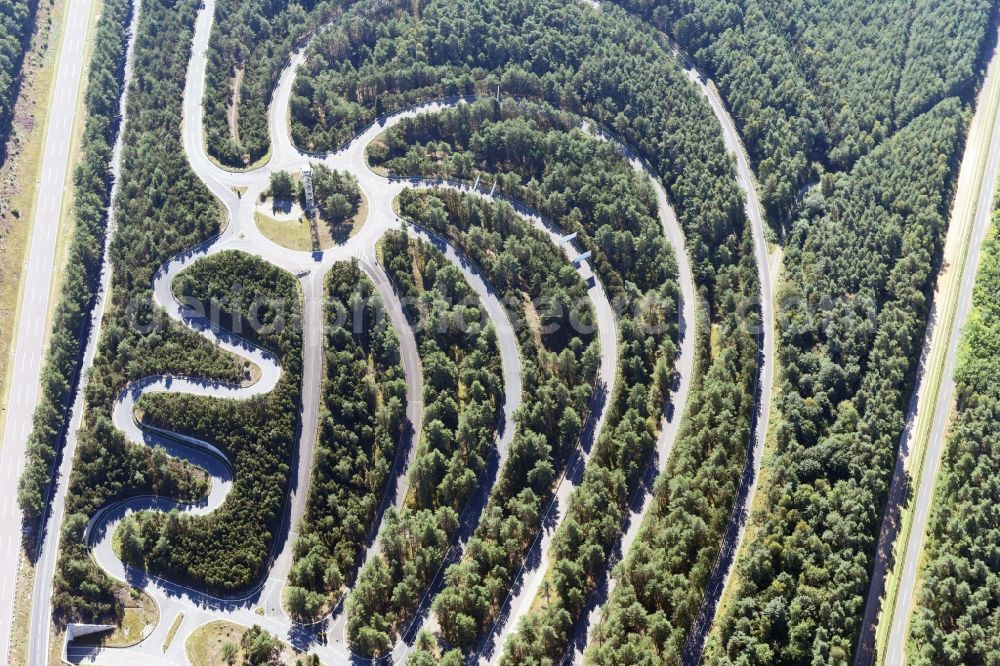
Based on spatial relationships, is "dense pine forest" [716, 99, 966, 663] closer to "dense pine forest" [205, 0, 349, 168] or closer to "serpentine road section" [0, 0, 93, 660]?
"serpentine road section" [0, 0, 93, 660]

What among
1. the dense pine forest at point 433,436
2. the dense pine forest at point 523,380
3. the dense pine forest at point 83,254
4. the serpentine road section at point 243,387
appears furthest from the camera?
the dense pine forest at point 83,254

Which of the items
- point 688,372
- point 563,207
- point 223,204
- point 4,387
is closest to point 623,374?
point 688,372

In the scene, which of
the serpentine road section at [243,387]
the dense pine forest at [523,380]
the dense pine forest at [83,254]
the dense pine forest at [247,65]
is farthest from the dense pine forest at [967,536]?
the dense pine forest at [247,65]

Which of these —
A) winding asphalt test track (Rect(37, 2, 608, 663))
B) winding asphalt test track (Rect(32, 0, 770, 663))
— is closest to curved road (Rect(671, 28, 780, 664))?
winding asphalt test track (Rect(32, 0, 770, 663))

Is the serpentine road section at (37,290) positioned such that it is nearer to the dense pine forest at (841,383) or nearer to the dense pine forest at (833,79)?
the dense pine forest at (841,383)

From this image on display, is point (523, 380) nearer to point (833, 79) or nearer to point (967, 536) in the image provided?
point (967, 536)

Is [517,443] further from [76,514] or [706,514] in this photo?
[76,514]

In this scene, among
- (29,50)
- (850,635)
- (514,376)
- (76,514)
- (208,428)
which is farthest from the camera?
(29,50)
